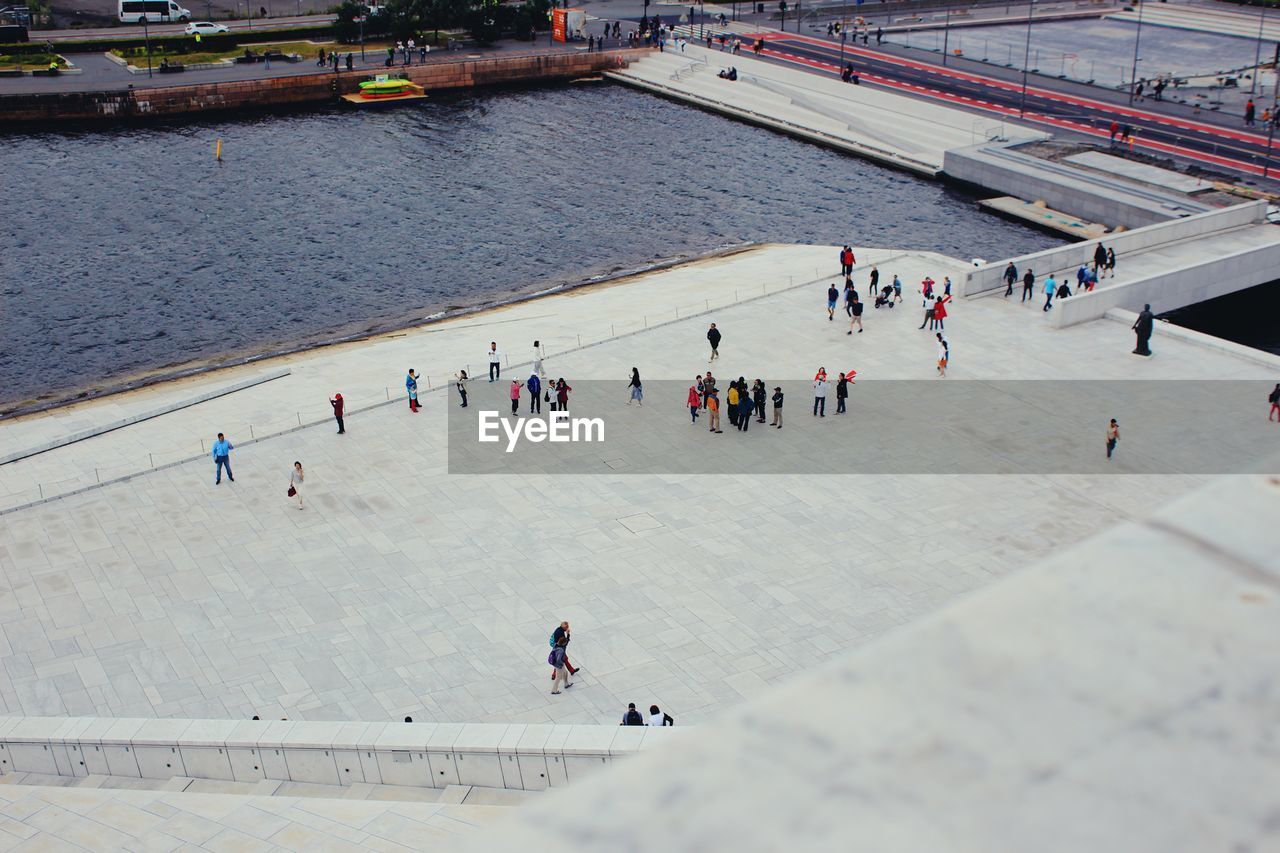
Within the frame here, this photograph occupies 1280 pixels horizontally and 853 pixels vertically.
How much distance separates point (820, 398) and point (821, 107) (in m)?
44.5

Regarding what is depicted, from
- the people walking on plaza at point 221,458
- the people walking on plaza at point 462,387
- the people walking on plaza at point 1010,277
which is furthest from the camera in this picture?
the people walking on plaza at point 1010,277

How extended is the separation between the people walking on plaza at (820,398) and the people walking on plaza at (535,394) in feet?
21.6

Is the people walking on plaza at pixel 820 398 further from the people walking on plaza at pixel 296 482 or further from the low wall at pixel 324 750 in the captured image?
the low wall at pixel 324 750

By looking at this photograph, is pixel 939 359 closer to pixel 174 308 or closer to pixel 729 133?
pixel 174 308

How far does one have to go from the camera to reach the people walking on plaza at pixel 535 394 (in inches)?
1293

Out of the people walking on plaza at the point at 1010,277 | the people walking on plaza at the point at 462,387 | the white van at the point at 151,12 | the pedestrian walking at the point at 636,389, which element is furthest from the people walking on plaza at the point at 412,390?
the white van at the point at 151,12

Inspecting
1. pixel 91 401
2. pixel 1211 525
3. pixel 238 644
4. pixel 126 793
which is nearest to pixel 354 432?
pixel 238 644

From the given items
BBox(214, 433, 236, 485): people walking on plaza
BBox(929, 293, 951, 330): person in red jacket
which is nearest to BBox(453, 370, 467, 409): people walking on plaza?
BBox(214, 433, 236, 485): people walking on plaza

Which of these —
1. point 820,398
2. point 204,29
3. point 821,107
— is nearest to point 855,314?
point 820,398

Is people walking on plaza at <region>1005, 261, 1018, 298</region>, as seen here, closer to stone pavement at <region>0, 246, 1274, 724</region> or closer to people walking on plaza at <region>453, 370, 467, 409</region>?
stone pavement at <region>0, 246, 1274, 724</region>

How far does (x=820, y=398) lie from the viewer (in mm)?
33094

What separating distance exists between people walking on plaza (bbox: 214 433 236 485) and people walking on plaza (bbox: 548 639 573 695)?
10600 millimetres

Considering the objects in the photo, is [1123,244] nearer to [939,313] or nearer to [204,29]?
[939,313]

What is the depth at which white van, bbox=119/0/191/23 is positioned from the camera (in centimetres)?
8906
